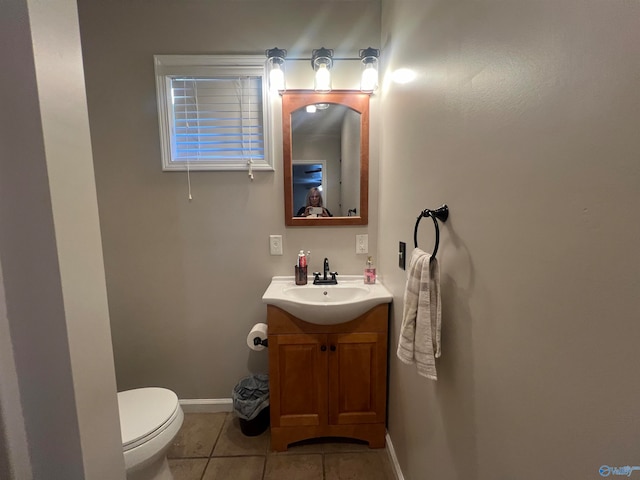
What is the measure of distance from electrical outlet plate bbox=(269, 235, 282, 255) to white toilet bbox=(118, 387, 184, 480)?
0.96 meters

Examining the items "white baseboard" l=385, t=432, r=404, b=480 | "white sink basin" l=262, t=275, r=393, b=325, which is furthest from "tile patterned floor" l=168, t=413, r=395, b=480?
"white sink basin" l=262, t=275, r=393, b=325

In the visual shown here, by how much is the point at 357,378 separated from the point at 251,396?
0.70 meters

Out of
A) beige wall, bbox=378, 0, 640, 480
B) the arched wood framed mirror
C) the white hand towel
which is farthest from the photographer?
the arched wood framed mirror

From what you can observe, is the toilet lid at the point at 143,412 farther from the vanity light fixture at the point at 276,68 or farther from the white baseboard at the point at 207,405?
the vanity light fixture at the point at 276,68

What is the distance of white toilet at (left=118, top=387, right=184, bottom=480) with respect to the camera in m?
1.17

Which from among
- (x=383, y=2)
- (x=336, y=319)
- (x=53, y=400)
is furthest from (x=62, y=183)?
(x=383, y=2)

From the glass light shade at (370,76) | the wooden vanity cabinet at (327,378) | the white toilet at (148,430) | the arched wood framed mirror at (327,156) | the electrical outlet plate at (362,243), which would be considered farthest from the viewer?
the electrical outlet plate at (362,243)

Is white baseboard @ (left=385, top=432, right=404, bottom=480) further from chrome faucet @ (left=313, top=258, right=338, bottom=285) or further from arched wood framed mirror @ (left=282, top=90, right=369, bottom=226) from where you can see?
arched wood framed mirror @ (left=282, top=90, right=369, bottom=226)

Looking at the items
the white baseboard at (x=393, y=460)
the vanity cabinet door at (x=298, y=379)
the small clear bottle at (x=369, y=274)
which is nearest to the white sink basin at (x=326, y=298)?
the small clear bottle at (x=369, y=274)

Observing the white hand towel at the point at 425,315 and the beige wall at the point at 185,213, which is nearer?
the white hand towel at the point at 425,315

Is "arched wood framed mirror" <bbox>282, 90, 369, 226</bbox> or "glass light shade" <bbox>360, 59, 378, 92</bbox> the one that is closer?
"glass light shade" <bbox>360, 59, 378, 92</bbox>

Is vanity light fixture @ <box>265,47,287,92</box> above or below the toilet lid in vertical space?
above

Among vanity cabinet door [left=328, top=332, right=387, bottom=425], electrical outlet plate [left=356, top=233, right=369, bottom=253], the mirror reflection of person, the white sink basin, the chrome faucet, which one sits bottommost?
vanity cabinet door [left=328, top=332, right=387, bottom=425]

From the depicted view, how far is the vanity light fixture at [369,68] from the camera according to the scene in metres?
1.66
